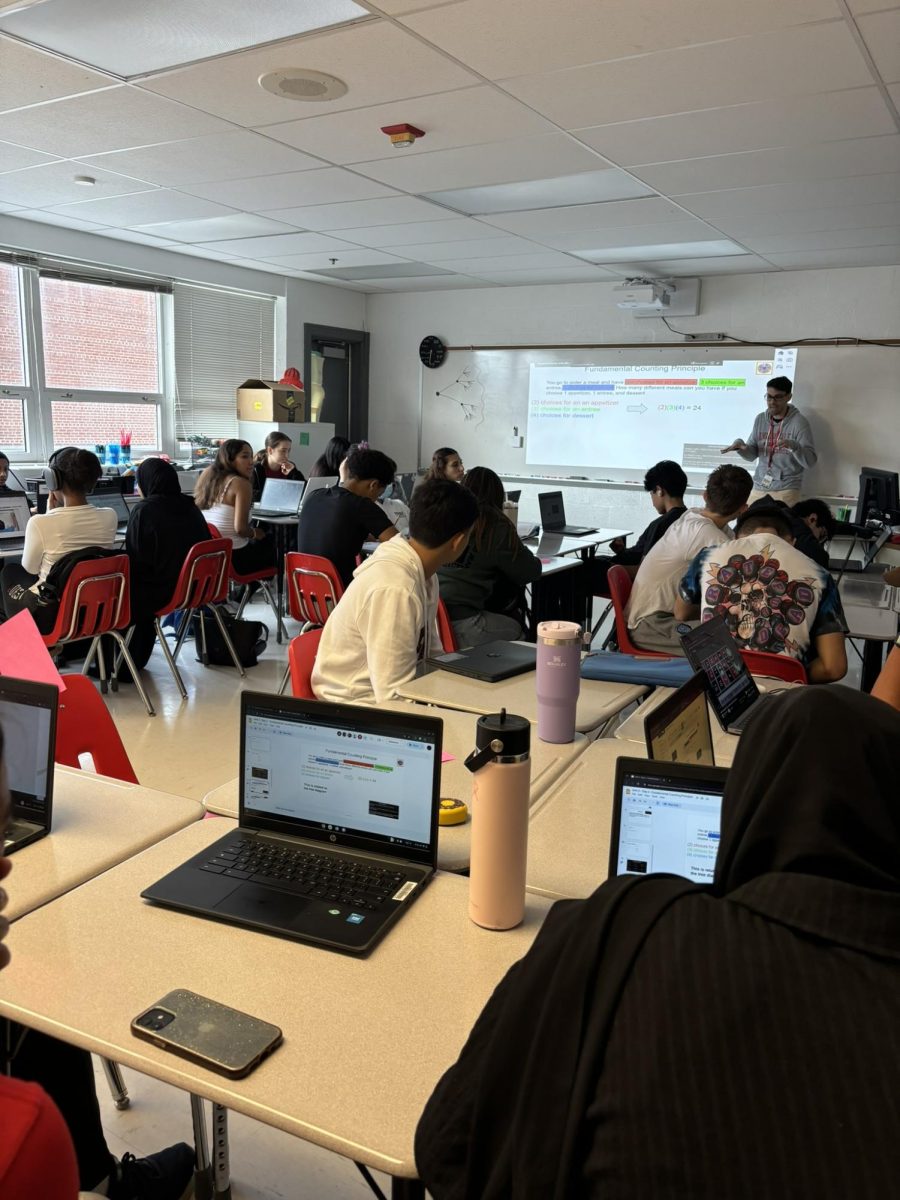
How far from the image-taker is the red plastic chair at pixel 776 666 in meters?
2.80

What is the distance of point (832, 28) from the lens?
2785 mm

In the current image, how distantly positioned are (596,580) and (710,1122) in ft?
17.8

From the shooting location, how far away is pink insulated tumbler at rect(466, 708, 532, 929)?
1.26m

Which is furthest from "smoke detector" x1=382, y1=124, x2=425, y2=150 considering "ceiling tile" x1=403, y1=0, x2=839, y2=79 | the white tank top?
the white tank top

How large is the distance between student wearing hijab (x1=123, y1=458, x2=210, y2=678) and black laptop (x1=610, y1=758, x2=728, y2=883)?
3.85 meters

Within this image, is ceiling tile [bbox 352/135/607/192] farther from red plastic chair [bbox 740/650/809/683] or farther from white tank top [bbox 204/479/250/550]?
red plastic chair [bbox 740/650/809/683]

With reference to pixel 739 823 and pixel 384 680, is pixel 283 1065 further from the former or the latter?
pixel 384 680

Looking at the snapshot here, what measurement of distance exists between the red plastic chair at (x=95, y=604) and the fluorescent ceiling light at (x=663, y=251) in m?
4.22

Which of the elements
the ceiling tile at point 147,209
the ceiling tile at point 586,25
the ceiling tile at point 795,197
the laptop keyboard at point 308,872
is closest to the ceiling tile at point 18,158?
the ceiling tile at point 147,209

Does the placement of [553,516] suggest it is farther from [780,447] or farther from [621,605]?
[621,605]

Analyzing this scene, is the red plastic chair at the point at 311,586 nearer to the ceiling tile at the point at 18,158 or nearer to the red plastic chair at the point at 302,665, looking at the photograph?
the red plastic chair at the point at 302,665

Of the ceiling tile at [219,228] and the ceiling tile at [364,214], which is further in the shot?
the ceiling tile at [219,228]

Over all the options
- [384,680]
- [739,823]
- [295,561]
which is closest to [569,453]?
[295,561]

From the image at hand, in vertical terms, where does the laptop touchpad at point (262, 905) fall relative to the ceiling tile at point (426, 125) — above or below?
below
